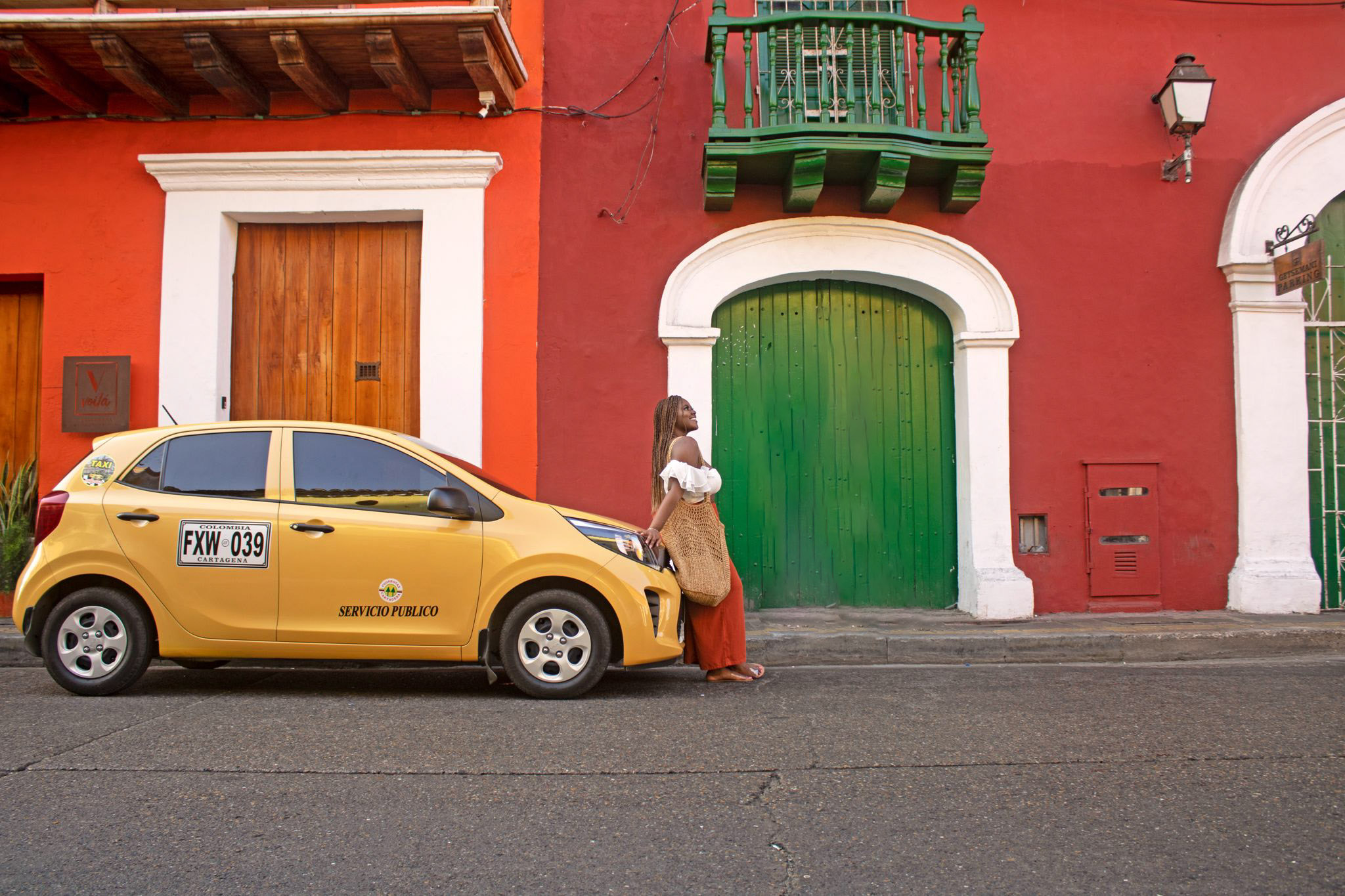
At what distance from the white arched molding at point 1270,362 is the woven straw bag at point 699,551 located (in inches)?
209

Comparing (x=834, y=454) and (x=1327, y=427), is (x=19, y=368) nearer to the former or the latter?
(x=834, y=454)

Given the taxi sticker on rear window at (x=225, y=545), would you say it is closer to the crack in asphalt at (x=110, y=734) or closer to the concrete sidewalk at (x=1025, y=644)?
the crack in asphalt at (x=110, y=734)

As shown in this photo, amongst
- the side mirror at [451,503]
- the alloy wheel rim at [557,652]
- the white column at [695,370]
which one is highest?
the white column at [695,370]

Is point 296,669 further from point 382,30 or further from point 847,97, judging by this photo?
point 847,97

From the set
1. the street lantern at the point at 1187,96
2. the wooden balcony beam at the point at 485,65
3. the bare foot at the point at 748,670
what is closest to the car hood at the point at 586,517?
the bare foot at the point at 748,670

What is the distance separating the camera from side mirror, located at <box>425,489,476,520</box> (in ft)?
17.9

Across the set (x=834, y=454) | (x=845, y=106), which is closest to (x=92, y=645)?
(x=834, y=454)

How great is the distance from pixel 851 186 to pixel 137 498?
6.28m

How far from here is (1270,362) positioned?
8.73 m

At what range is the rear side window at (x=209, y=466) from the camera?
578cm

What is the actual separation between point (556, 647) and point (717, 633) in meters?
1.09

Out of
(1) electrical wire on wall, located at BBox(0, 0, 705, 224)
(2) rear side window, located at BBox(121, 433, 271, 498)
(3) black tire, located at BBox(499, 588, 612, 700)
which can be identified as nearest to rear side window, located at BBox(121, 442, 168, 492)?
(2) rear side window, located at BBox(121, 433, 271, 498)

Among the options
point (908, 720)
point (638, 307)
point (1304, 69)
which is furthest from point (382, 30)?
point (1304, 69)

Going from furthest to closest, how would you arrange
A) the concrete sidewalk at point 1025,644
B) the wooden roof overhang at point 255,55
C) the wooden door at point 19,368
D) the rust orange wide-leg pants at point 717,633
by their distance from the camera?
the wooden door at point 19,368 < the wooden roof overhang at point 255,55 < the concrete sidewalk at point 1025,644 < the rust orange wide-leg pants at point 717,633
